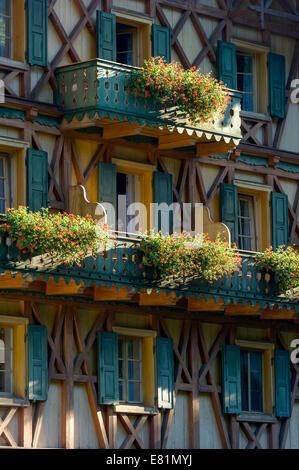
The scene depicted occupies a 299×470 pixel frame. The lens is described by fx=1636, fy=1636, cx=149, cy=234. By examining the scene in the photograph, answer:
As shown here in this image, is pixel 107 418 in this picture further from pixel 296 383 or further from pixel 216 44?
pixel 216 44

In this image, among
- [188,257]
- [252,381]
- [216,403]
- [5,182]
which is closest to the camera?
[5,182]

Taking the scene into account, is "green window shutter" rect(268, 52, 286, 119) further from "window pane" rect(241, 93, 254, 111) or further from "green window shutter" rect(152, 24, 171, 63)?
"green window shutter" rect(152, 24, 171, 63)

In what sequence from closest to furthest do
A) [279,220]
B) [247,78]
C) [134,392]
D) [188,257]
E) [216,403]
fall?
[188,257] → [134,392] → [216,403] → [279,220] → [247,78]

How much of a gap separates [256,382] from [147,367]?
343 cm

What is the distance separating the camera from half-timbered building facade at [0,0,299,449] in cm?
3388

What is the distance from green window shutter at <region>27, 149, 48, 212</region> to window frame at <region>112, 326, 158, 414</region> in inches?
128

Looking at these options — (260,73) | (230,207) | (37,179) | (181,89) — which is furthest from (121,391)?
(260,73)

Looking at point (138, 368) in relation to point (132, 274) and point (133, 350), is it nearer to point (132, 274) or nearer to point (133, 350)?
point (133, 350)

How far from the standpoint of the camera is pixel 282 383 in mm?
38188

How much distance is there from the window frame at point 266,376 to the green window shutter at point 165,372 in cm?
221

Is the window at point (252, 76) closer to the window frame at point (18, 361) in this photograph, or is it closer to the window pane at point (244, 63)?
the window pane at point (244, 63)

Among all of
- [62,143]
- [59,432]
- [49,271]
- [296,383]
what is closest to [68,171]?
[62,143]

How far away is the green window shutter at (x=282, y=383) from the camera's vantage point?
1496 inches

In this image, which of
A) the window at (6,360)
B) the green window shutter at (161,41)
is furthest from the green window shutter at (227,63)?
the window at (6,360)
